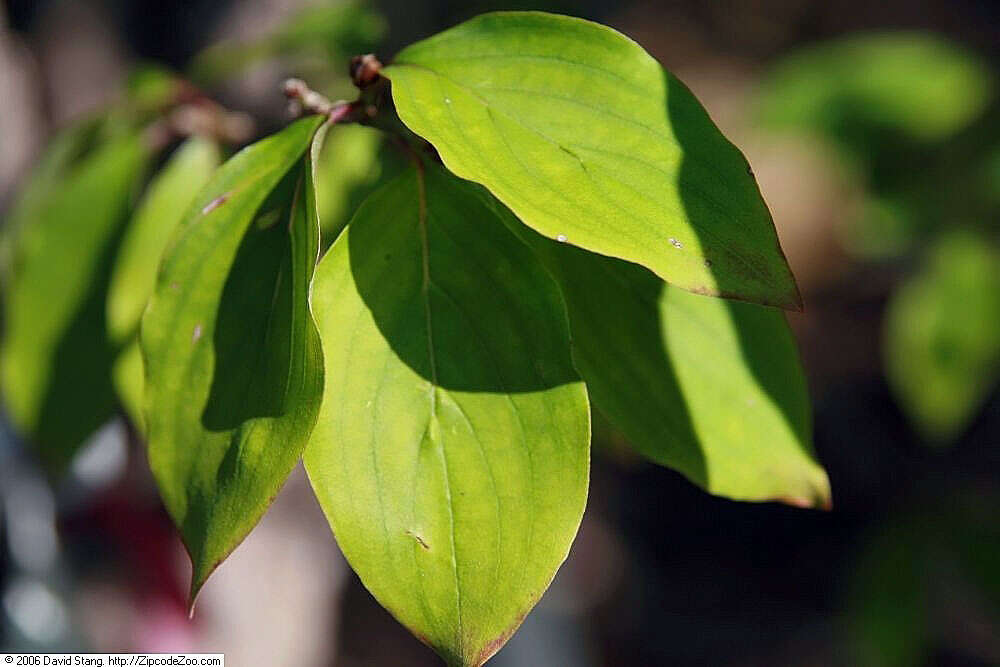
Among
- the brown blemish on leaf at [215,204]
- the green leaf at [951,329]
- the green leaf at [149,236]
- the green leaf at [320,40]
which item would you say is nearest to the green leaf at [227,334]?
the brown blemish on leaf at [215,204]

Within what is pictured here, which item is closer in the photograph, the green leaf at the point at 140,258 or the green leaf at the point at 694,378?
the green leaf at the point at 694,378

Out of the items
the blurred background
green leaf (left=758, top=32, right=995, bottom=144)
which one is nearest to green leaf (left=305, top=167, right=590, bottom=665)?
the blurred background

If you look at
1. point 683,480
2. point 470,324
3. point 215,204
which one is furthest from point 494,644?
point 683,480

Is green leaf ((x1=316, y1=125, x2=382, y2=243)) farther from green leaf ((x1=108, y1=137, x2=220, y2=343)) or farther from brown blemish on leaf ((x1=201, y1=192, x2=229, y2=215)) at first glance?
brown blemish on leaf ((x1=201, y1=192, x2=229, y2=215))

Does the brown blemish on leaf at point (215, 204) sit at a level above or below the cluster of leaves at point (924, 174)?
above

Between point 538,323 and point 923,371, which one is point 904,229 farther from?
point 538,323

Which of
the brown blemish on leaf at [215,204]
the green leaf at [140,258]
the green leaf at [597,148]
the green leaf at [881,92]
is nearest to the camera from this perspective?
the green leaf at [597,148]

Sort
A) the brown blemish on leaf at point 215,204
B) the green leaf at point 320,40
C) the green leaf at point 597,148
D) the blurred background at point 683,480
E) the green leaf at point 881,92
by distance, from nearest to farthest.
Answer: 1. the green leaf at point 597,148
2. the brown blemish on leaf at point 215,204
3. the green leaf at point 320,40
4. the blurred background at point 683,480
5. the green leaf at point 881,92

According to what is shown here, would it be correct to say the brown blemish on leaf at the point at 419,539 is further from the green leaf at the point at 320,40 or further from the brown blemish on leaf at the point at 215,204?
the green leaf at the point at 320,40
